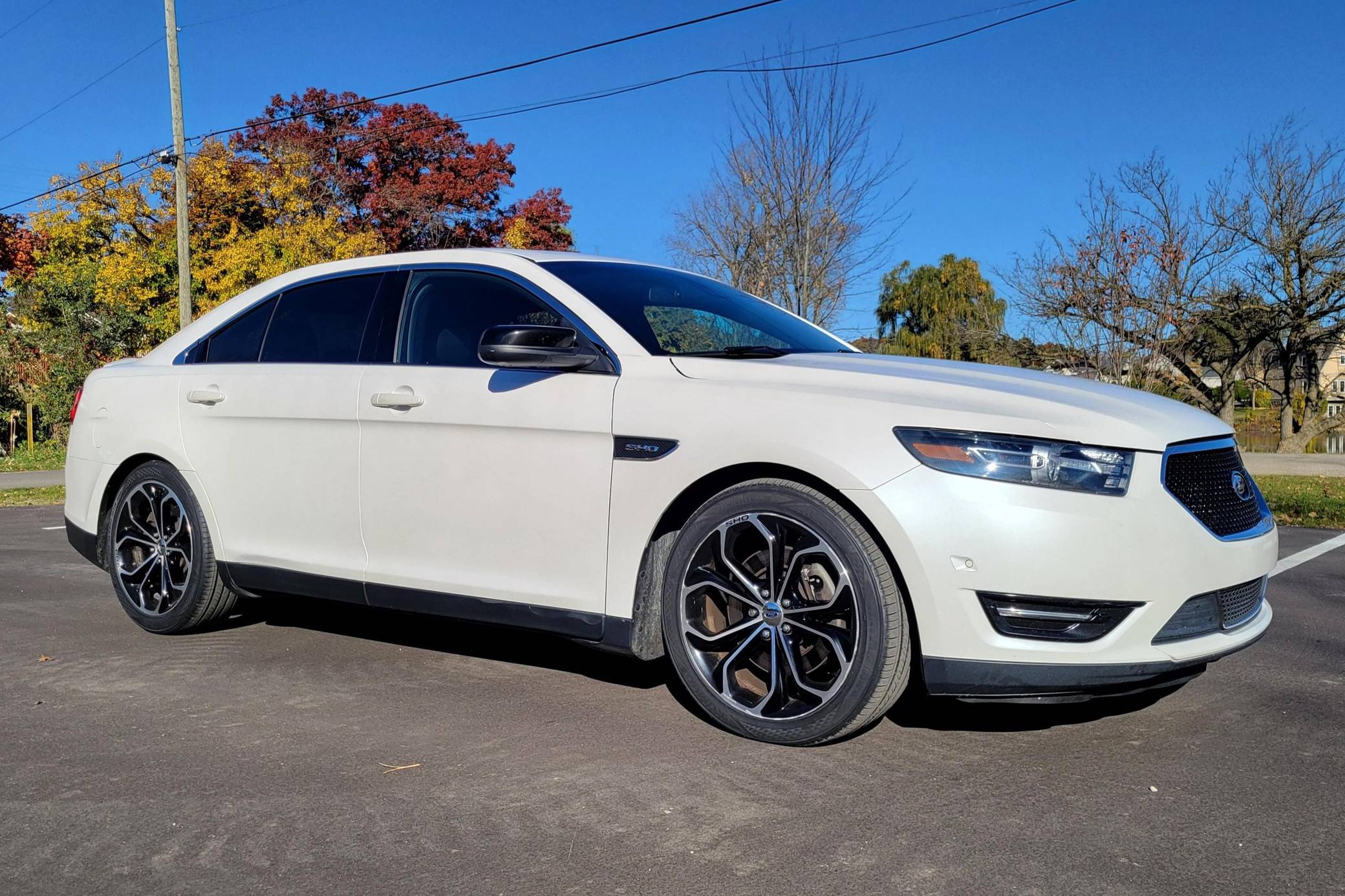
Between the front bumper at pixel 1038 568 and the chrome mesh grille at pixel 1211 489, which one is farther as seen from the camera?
the chrome mesh grille at pixel 1211 489

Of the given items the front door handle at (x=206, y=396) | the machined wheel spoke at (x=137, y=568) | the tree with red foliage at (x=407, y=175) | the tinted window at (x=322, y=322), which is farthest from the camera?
the tree with red foliage at (x=407, y=175)

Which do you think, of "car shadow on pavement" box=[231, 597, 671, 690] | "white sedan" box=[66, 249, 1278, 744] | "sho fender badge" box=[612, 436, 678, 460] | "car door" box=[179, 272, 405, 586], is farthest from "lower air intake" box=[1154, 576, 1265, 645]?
"car door" box=[179, 272, 405, 586]

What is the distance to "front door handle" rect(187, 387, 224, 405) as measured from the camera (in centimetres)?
503

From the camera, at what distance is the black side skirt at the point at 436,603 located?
3945mm

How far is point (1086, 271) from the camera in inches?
792

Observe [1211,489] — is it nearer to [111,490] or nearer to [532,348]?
[532,348]

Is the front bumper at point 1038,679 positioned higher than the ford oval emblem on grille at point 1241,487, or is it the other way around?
the ford oval emblem on grille at point 1241,487

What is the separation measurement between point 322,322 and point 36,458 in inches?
802

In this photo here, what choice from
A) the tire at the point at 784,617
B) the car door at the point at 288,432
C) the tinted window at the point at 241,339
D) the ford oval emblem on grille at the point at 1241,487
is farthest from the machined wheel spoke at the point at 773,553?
the tinted window at the point at 241,339

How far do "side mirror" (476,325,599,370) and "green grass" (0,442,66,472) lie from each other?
57.7 ft

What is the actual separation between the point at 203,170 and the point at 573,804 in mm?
28835

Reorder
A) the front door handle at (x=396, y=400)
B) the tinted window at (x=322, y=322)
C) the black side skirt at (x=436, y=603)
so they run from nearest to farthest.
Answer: the black side skirt at (x=436, y=603)
the front door handle at (x=396, y=400)
the tinted window at (x=322, y=322)

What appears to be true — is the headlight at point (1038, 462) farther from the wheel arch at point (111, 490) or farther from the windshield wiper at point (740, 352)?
the wheel arch at point (111, 490)

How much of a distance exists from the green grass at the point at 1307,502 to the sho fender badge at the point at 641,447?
23.6 ft
